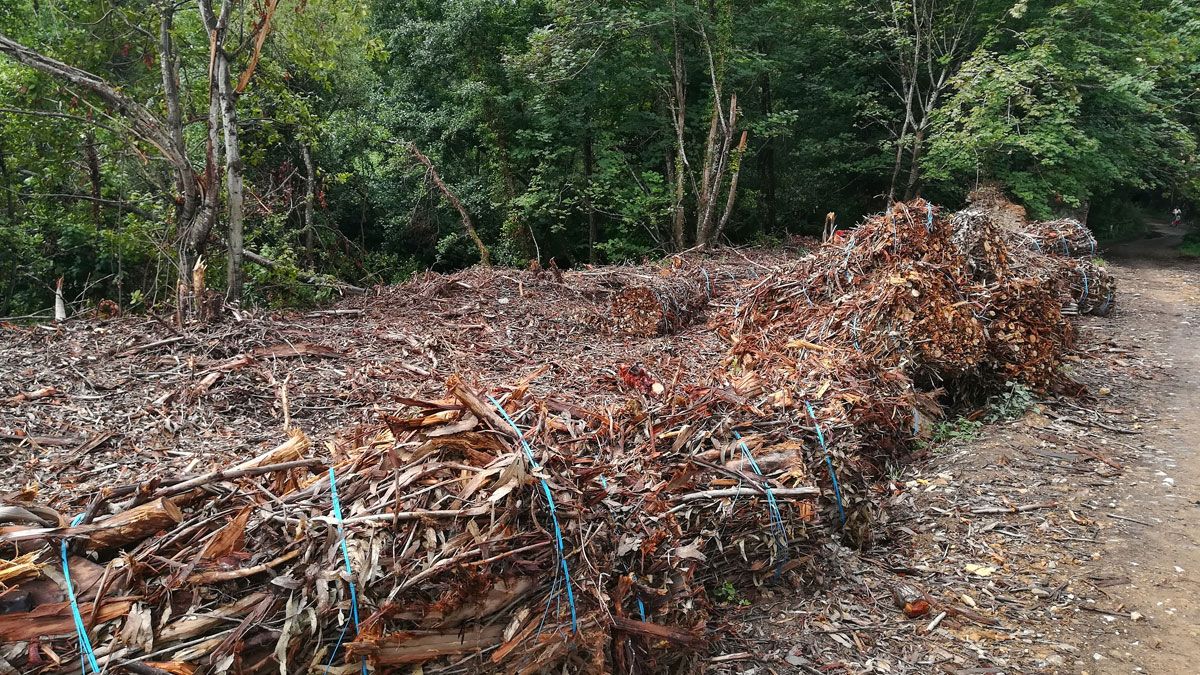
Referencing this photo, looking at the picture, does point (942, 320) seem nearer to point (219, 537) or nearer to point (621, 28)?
point (219, 537)

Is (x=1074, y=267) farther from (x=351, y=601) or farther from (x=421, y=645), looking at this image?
(x=351, y=601)

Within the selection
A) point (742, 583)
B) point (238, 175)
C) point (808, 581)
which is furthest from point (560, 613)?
point (238, 175)

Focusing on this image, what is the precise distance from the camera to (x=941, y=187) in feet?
49.3

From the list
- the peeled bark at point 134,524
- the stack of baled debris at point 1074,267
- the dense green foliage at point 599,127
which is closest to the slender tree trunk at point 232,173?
the dense green foliage at point 599,127

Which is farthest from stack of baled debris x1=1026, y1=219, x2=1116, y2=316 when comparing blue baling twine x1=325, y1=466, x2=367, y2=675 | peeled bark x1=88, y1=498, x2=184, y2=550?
peeled bark x1=88, y1=498, x2=184, y2=550

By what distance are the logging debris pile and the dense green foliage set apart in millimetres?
7083

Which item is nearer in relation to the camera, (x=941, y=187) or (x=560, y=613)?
(x=560, y=613)

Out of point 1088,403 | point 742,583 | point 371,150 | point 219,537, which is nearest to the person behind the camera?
point 219,537

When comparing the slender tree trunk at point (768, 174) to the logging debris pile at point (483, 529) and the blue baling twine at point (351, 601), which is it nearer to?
the logging debris pile at point (483, 529)

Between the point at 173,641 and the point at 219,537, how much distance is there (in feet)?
1.08

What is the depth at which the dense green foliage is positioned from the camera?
34.7 feet

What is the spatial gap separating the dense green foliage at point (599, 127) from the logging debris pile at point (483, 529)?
7.08m

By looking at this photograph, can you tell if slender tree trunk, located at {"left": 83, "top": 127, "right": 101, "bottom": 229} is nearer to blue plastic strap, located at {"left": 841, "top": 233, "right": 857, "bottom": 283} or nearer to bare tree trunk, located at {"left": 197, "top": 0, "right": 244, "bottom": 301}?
bare tree trunk, located at {"left": 197, "top": 0, "right": 244, "bottom": 301}

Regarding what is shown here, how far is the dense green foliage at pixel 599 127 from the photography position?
1058cm
